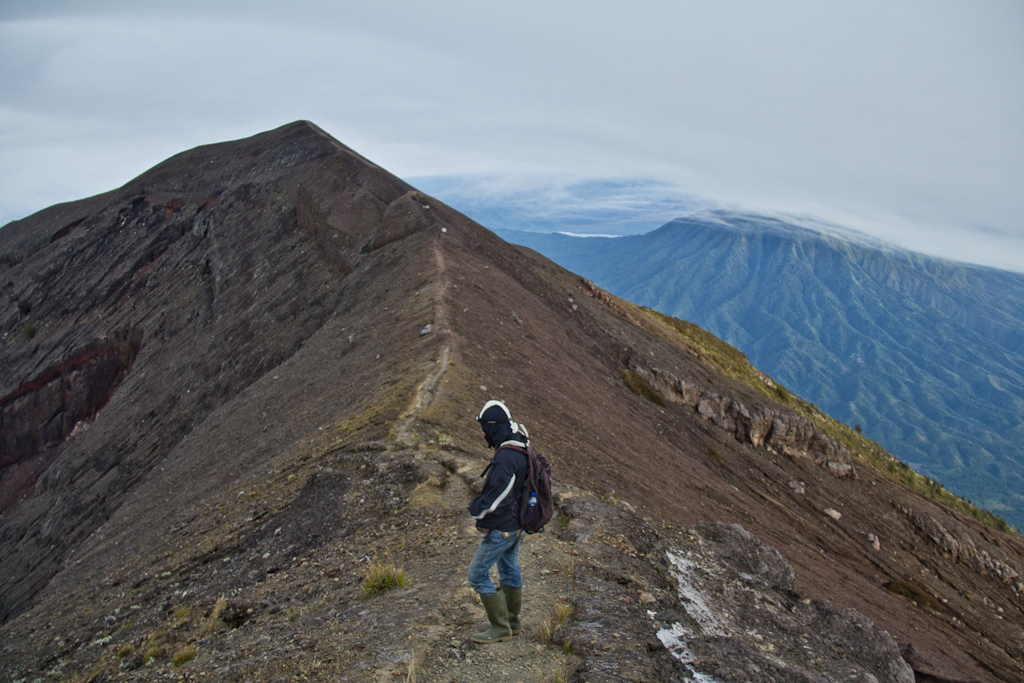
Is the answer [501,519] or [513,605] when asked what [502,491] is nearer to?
[501,519]

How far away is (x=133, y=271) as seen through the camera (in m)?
43.4

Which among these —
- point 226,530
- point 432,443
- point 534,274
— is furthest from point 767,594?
point 534,274

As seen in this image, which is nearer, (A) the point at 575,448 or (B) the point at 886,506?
(A) the point at 575,448

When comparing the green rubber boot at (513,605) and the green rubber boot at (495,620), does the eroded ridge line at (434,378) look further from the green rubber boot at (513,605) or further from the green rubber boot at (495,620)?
the green rubber boot at (495,620)

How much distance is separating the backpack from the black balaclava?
17cm

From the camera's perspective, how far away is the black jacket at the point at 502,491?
598 cm

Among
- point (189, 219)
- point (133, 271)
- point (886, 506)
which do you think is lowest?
point (886, 506)

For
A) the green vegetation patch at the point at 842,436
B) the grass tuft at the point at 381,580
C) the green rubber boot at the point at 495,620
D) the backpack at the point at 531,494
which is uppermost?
the backpack at the point at 531,494

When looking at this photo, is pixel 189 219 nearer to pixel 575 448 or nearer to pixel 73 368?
pixel 73 368

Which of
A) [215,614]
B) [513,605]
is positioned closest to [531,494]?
[513,605]

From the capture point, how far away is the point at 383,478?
36.9 ft

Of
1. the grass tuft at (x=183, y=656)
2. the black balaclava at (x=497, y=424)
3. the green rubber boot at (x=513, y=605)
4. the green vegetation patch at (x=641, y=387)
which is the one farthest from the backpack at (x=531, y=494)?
the green vegetation patch at (x=641, y=387)

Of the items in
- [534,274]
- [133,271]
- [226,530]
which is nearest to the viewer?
[226,530]

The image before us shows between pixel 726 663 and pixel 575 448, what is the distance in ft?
32.0
